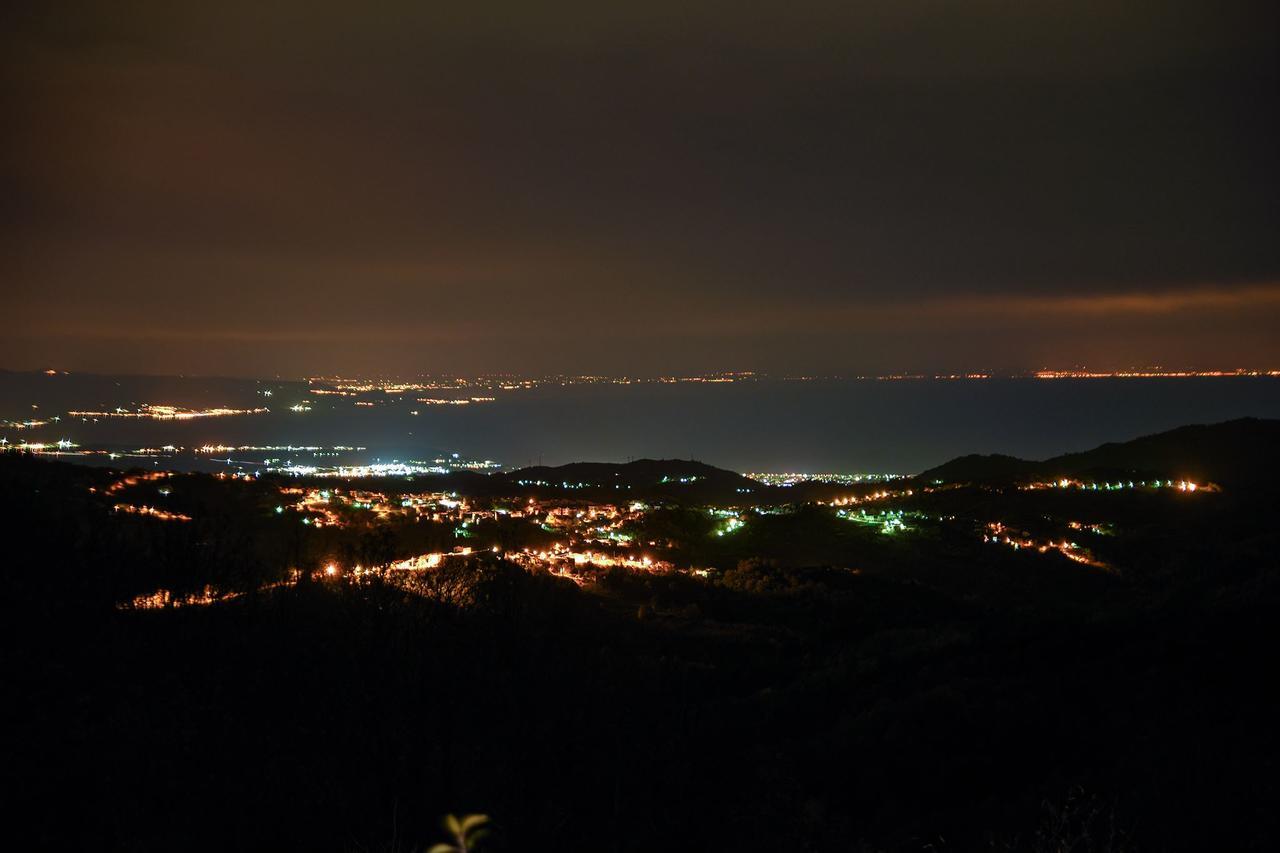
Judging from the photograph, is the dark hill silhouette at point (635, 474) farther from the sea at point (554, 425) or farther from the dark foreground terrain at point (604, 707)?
the dark foreground terrain at point (604, 707)

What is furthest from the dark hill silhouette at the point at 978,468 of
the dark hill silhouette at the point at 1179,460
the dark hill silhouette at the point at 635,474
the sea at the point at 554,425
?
the sea at the point at 554,425

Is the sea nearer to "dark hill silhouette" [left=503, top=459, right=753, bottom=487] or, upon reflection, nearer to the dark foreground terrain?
"dark hill silhouette" [left=503, top=459, right=753, bottom=487]

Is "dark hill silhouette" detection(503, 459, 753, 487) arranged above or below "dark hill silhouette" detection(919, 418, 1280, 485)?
below

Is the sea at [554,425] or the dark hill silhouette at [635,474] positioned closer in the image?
the dark hill silhouette at [635,474]

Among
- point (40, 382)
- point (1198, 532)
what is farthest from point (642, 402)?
point (1198, 532)

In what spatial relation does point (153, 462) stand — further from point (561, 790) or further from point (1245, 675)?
point (1245, 675)

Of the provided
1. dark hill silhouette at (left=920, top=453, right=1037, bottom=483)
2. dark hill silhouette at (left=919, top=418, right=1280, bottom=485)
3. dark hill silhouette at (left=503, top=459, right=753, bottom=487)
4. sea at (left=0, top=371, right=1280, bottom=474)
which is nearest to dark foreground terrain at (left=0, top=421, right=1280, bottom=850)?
dark hill silhouette at (left=919, top=418, right=1280, bottom=485)

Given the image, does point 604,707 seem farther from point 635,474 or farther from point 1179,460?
point 1179,460
